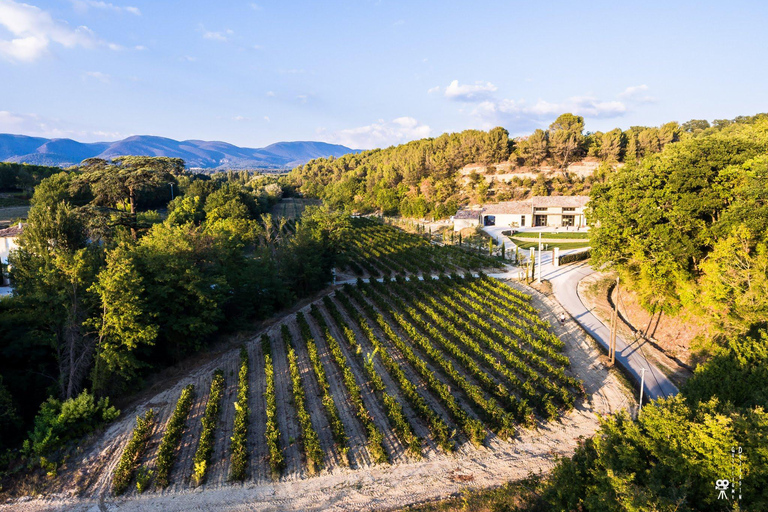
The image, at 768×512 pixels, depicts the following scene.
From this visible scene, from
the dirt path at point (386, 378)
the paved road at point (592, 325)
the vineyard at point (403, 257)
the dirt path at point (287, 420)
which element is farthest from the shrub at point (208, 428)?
the vineyard at point (403, 257)

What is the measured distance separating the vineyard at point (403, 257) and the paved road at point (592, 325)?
4.98 meters

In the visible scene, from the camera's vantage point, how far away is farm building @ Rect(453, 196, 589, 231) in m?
61.8

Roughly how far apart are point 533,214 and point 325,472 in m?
58.0

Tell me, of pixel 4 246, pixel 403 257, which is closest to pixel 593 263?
pixel 403 257

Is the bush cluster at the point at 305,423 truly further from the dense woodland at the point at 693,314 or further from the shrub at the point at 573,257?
the shrub at the point at 573,257

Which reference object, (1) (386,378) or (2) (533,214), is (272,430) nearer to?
(1) (386,378)

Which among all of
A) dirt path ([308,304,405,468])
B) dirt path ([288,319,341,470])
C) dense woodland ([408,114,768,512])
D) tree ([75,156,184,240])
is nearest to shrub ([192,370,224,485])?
dirt path ([288,319,341,470])

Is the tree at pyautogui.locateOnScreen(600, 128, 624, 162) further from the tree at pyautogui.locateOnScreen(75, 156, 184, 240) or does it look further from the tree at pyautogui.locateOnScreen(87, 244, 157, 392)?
the tree at pyautogui.locateOnScreen(87, 244, 157, 392)

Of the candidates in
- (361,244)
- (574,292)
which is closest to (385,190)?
(361,244)

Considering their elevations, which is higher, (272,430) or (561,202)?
(561,202)

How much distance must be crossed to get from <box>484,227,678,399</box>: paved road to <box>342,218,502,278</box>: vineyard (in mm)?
4976

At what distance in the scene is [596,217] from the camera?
1145 inches

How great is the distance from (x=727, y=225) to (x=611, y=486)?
20946 mm

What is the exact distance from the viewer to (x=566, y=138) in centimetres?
8444
